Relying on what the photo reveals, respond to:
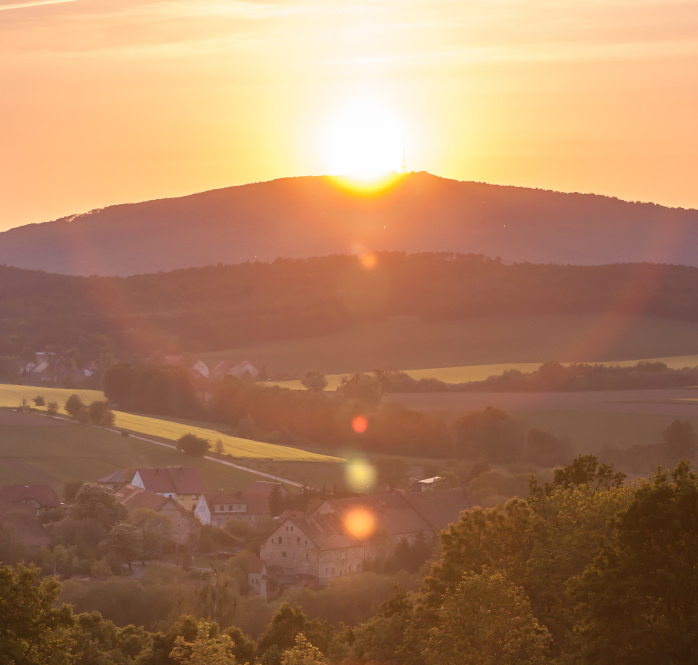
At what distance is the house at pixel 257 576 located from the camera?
41438mm

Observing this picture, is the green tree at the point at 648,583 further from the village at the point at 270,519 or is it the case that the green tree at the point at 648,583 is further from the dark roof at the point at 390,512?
the dark roof at the point at 390,512

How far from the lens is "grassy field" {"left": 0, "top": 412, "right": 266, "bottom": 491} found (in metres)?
56.2

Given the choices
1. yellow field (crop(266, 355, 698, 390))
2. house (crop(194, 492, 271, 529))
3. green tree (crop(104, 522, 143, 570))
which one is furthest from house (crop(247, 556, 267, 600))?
yellow field (crop(266, 355, 698, 390))

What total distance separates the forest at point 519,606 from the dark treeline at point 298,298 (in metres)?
96.7

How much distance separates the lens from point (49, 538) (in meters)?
45.9

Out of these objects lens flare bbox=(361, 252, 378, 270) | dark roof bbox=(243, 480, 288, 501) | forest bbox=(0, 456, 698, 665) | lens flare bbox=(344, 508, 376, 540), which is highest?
lens flare bbox=(361, 252, 378, 270)

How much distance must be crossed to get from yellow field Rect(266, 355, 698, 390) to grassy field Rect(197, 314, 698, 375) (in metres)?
2.04

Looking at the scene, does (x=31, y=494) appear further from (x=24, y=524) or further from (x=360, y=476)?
(x=360, y=476)

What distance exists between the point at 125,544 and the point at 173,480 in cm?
1272

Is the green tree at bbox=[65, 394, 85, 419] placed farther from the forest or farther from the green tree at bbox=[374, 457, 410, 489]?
the forest

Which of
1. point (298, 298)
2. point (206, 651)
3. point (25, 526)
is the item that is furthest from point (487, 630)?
point (298, 298)

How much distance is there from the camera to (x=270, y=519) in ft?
169

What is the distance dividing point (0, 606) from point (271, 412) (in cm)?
6409

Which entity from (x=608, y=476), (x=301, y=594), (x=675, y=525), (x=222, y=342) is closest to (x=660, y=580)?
(x=675, y=525)
